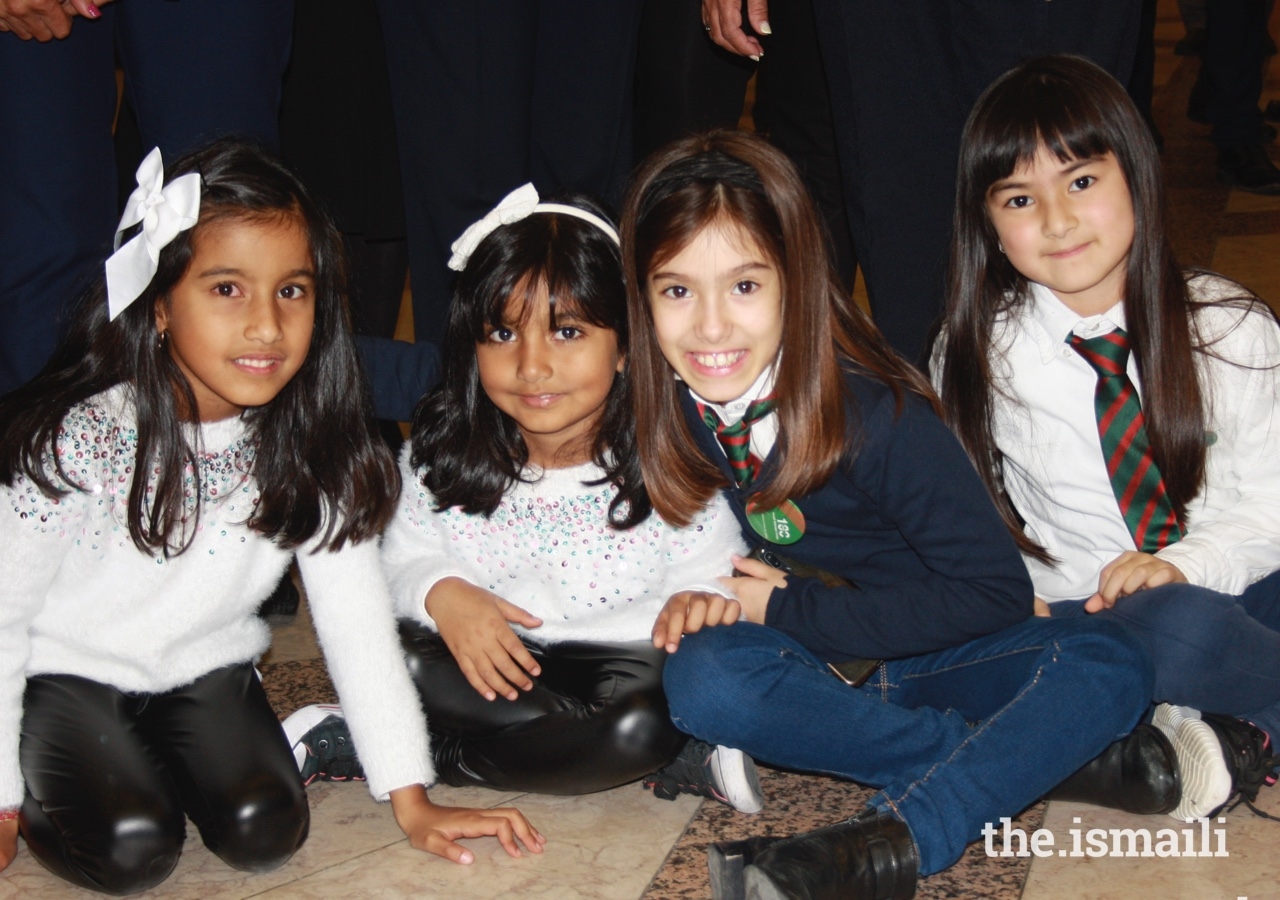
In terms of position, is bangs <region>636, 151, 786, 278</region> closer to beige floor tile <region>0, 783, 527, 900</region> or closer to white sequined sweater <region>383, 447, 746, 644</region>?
white sequined sweater <region>383, 447, 746, 644</region>

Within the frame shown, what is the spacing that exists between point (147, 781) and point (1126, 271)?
4.14 feet

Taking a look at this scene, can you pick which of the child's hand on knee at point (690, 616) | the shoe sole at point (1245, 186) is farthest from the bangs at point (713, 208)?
the shoe sole at point (1245, 186)

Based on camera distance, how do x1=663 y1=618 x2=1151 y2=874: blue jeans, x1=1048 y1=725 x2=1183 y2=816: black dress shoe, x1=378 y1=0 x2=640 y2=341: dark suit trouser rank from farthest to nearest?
x1=378 y1=0 x2=640 y2=341: dark suit trouser
x1=1048 y1=725 x2=1183 y2=816: black dress shoe
x1=663 y1=618 x2=1151 y2=874: blue jeans

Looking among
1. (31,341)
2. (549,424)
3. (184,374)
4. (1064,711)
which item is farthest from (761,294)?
(31,341)

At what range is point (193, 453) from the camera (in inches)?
59.9

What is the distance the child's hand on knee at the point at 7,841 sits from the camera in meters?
1.42

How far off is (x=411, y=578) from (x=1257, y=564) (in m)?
1.01

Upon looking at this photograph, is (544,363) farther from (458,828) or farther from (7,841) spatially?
(7,841)

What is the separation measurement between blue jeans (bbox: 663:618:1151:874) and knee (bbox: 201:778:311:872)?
43 centimetres

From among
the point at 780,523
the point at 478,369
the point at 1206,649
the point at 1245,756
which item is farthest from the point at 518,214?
the point at 1245,756

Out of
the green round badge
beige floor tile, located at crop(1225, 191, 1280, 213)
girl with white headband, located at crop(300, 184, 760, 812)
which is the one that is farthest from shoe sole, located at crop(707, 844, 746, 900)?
beige floor tile, located at crop(1225, 191, 1280, 213)

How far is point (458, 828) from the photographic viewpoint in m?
1.45

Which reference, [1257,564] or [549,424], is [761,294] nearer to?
[549,424]

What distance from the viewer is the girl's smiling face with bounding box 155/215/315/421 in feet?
4.83
